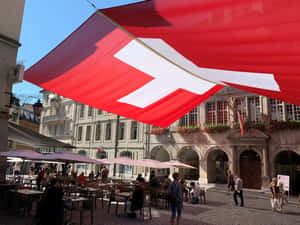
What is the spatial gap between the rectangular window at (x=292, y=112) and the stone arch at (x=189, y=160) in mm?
8964

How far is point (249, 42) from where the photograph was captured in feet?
13.0

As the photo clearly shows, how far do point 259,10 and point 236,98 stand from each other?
19606 millimetres

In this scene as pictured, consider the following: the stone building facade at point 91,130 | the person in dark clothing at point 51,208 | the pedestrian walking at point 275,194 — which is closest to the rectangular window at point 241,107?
the stone building facade at point 91,130

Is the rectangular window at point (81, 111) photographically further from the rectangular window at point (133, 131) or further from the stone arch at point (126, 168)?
the stone arch at point (126, 168)

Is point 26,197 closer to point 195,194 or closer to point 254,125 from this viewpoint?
point 195,194

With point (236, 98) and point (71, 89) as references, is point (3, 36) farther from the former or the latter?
point (236, 98)

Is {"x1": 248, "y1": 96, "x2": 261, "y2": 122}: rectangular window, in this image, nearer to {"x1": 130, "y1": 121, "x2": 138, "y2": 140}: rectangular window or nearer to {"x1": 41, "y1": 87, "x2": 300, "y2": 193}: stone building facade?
{"x1": 41, "y1": 87, "x2": 300, "y2": 193}: stone building facade

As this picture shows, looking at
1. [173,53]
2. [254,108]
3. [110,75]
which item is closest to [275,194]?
[173,53]

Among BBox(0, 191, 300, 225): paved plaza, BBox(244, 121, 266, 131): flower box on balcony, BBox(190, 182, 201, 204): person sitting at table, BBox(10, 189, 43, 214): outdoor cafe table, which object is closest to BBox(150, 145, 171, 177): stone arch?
BBox(244, 121, 266, 131): flower box on balcony

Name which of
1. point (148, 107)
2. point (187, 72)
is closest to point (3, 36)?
point (148, 107)

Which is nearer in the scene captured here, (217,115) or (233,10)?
(233,10)

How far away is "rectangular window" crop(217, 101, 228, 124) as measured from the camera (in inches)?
A: 864

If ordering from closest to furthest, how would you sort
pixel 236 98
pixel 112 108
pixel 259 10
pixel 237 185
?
1. pixel 259 10
2. pixel 112 108
3. pixel 237 185
4. pixel 236 98

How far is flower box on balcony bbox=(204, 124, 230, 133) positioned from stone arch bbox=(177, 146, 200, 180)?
8.58ft
